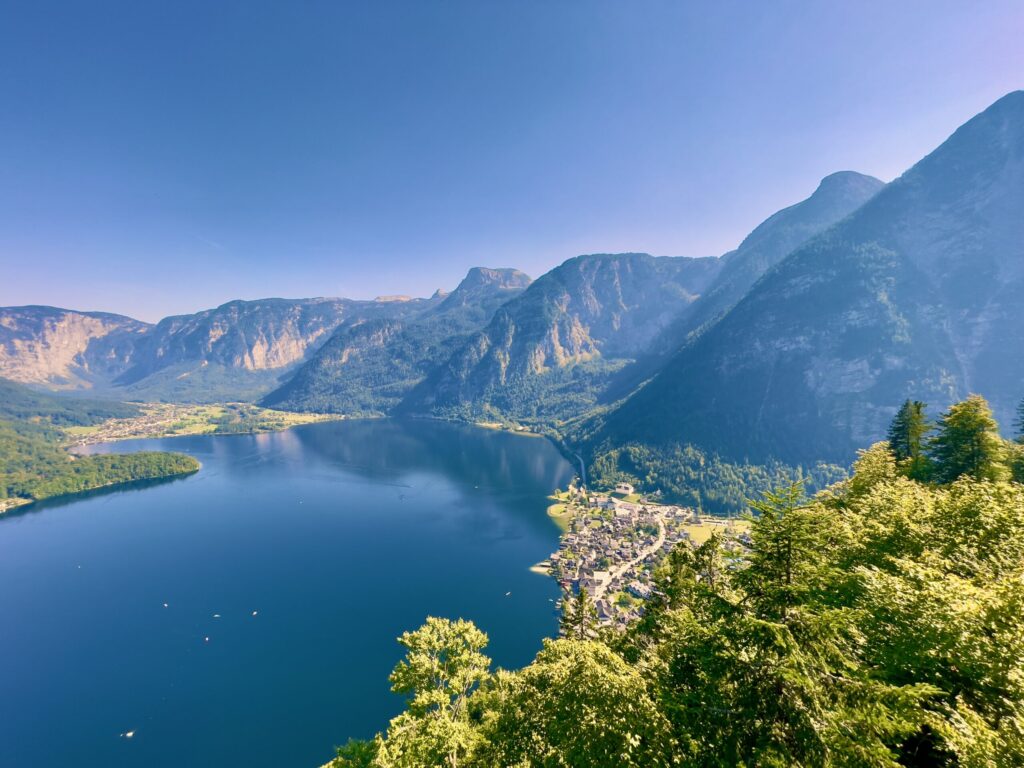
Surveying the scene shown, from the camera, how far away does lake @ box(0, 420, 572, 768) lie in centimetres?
6938

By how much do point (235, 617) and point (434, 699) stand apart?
4009 inches

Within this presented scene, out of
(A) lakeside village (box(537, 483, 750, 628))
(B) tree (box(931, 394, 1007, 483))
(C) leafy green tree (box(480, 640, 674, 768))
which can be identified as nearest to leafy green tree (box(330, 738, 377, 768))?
(C) leafy green tree (box(480, 640, 674, 768))

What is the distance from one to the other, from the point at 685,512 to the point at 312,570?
132677 mm

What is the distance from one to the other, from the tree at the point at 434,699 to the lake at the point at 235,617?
51178mm

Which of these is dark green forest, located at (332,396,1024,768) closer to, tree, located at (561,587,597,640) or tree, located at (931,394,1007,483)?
tree, located at (561,587,597,640)

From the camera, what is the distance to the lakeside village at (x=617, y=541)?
99938 millimetres

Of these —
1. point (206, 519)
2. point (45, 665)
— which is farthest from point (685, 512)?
point (206, 519)

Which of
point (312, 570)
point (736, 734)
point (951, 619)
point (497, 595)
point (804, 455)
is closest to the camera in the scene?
point (736, 734)

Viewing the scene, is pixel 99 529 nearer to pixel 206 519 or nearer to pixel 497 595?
pixel 206 519

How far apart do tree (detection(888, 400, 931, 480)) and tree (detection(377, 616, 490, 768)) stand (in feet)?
152

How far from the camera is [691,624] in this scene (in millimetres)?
14469

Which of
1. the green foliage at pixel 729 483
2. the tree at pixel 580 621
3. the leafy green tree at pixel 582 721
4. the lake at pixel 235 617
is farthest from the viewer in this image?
the green foliage at pixel 729 483

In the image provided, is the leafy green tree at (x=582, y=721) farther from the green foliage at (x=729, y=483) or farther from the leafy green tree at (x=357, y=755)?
the green foliage at (x=729, y=483)

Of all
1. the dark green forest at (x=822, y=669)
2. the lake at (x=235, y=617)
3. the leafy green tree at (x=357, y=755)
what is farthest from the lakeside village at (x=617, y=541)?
the leafy green tree at (x=357, y=755)
